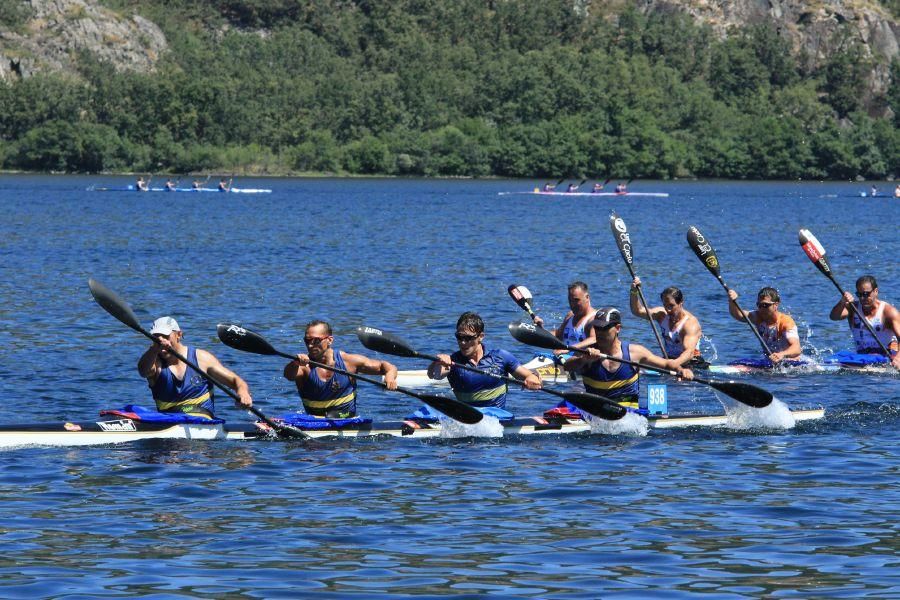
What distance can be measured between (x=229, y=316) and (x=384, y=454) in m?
19.7

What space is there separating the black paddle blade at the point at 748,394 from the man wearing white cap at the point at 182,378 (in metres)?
6.74

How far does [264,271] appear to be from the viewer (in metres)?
51.9

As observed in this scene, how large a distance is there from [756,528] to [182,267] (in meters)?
40.2

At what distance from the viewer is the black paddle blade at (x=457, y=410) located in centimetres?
2027

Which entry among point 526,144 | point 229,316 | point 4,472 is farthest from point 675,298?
point 526,144

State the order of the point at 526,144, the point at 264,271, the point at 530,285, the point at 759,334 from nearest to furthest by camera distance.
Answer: the point at 759,334 < the point at 530,285 < the point at 264,271 < the point at 526,144

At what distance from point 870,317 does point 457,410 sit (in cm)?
1182

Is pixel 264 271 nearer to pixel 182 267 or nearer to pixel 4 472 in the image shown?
pixel 182 267

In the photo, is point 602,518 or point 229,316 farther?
point 229,316

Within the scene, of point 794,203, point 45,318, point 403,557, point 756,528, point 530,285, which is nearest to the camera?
point 403,557

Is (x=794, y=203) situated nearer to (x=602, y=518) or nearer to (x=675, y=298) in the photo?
(x=675, y=298)

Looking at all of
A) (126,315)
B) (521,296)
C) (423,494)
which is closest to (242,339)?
(126,315)

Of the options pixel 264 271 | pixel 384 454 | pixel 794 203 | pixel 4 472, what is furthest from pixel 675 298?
pixel 794 203

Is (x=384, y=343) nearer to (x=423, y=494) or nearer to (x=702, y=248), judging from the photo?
(x=423, y=494)
